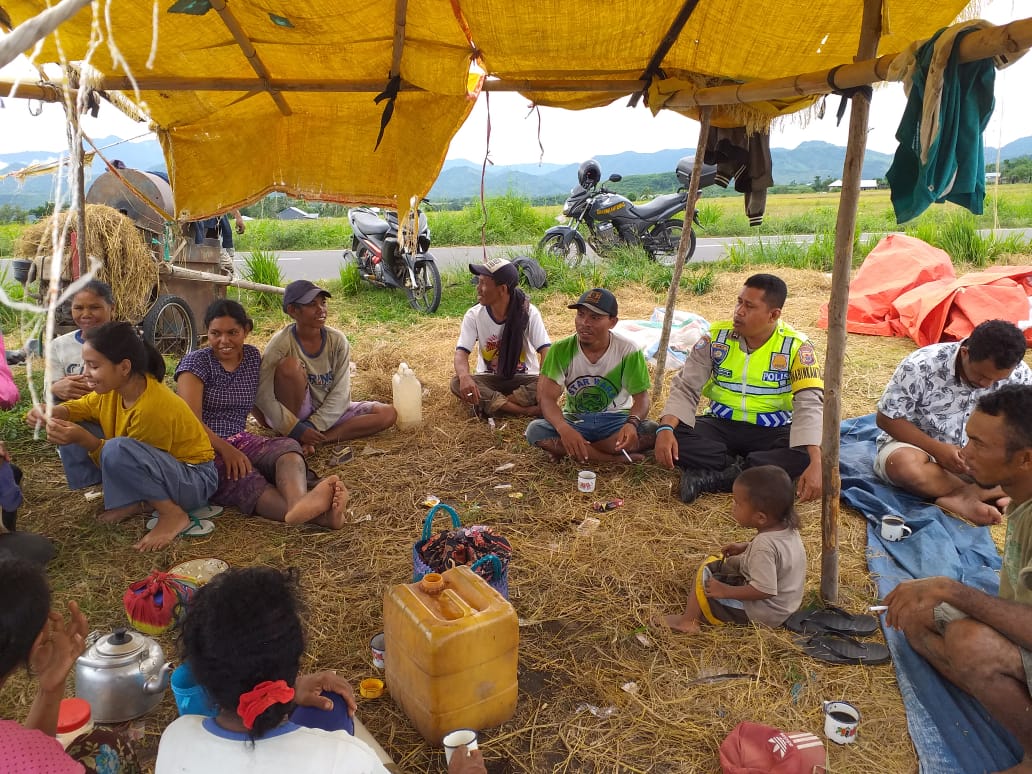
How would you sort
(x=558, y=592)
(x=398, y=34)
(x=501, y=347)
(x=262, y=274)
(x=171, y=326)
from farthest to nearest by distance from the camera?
(x=262, y=274) → (x=171, y=326) → (x=501, y=347) → (x=398, y=34) → (x=558, y=592)

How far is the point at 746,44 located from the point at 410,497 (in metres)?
2.87

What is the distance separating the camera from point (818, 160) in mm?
157625

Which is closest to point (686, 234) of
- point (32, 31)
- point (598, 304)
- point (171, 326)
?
point (598, 304)

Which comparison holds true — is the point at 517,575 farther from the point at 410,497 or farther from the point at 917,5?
the point at 917,5

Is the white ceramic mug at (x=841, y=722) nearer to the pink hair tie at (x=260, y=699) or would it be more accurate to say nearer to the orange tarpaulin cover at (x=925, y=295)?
the pink hair tie at (x=260, y=699)

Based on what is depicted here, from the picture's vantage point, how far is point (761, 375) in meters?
3.98

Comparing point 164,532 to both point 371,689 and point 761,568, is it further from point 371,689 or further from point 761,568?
→ point 761,568

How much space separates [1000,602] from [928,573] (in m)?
1.17

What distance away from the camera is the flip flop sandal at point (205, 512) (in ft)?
12.3

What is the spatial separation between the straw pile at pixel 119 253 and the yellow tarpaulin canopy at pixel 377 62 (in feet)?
5.74

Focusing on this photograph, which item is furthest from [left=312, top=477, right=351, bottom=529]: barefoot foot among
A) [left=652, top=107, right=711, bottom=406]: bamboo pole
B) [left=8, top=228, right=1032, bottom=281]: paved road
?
[left=8, top=228, right=1032, bottom=281]: paved road

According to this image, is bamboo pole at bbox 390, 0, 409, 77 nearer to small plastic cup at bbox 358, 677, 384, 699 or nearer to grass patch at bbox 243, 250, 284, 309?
small plastic cup at bbox 358, 677, 384, 699

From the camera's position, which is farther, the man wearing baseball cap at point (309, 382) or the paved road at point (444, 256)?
the paved road at point (444, 256)

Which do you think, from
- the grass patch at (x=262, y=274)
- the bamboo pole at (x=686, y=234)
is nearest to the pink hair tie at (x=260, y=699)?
the bamboo pole at (x=686, y=234)
